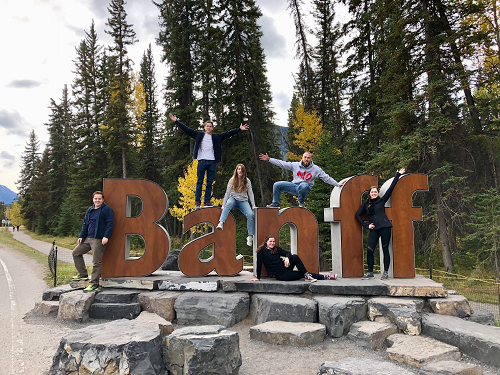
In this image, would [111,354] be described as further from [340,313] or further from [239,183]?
[239,183]

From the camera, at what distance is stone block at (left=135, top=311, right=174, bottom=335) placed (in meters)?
5.22

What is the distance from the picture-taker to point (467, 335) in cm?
497

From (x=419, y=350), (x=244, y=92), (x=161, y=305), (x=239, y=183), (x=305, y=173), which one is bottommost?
(x=419, y=350)

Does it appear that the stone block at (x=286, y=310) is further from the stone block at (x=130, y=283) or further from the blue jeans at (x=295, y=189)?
the stone block at (x=130, y=283)

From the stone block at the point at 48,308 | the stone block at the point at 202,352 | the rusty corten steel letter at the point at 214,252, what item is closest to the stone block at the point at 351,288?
the rusty corten steel letter at the point at 214,252

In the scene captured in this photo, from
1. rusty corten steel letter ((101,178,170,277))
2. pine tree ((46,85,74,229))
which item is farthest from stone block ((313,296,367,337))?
pine tree ((46,85,74,229))

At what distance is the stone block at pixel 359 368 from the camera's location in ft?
12.0

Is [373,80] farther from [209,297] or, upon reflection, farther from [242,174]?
[209,297]

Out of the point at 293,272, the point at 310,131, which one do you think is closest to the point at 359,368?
the point at 293,272

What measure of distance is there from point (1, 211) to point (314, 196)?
4090 inches

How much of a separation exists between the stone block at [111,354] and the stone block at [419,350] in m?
3.39

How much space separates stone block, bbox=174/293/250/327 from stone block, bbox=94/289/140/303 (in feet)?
3.42

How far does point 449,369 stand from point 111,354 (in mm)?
4159

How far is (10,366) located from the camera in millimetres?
4633
